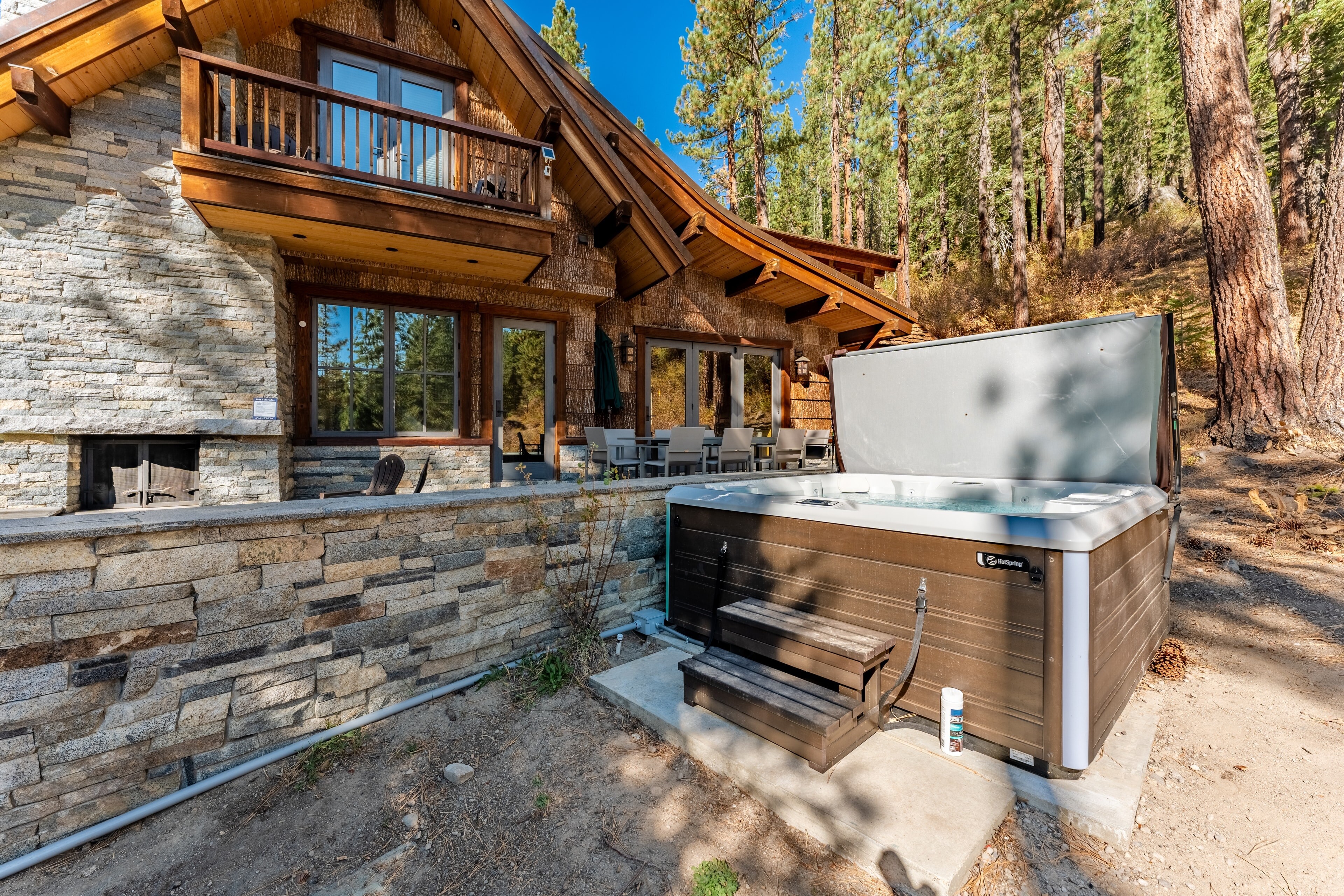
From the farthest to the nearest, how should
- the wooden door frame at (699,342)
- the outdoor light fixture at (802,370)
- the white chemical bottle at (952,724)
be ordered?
the outdoor light fixture at (802,370) < the wooden door frame at (699,342) < the white chemical bottle at (952,724)

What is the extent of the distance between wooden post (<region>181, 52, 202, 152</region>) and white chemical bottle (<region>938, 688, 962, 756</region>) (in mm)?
6106

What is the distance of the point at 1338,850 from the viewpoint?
6.19 ft

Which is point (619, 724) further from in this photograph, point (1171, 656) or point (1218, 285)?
point (1218, 285)

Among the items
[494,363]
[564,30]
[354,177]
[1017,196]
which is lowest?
[494,363]

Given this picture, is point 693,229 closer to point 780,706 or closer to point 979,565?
point 979,565

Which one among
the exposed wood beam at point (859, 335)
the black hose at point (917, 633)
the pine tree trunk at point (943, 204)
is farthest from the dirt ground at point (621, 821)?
the pine tree trunk at point (943, 204)

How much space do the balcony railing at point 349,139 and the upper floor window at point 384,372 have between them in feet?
4.88

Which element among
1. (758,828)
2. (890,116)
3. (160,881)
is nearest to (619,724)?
(758,828)

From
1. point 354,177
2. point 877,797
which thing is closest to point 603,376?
point 354,177

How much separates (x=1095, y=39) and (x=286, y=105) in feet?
55.2

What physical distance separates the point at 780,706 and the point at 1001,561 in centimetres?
106

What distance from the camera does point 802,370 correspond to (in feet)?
30.4

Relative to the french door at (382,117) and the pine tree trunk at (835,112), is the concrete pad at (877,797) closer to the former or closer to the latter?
the french door at (382,117)

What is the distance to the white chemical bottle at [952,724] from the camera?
224 cm
